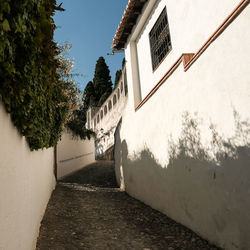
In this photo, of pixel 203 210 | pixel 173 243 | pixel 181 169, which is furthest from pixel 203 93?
pixel 173 243

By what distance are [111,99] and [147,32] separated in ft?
61.4

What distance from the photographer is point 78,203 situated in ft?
23.9

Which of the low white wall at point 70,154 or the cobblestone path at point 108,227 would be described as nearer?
the cobblestone path at point 108,227

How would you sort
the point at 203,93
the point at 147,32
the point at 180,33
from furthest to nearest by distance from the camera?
the point at 147,32 < the point at 180,33 < the point at 203,93

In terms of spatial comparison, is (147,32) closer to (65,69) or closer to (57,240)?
(65,69)

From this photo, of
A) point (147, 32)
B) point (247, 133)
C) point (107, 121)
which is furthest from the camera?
point (107, 121)

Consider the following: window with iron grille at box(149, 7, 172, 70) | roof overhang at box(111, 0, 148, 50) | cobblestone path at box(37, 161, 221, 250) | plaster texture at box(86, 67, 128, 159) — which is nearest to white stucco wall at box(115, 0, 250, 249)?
cobblestone path at box(37, 161, 221, 250)

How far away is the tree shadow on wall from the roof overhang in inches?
214

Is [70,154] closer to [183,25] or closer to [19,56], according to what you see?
[183,25]

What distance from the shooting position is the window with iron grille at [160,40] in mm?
7590

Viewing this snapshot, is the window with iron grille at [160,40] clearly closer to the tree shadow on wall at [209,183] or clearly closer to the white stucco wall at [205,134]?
the white stucco wall at [205,134]

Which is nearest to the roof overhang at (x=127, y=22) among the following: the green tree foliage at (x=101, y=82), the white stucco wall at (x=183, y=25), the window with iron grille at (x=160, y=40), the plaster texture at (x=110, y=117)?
the white stucco wall at (x=183, y=25)

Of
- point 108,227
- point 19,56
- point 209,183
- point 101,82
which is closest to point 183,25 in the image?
point 209,183

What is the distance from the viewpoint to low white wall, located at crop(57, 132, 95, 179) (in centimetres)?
1344
